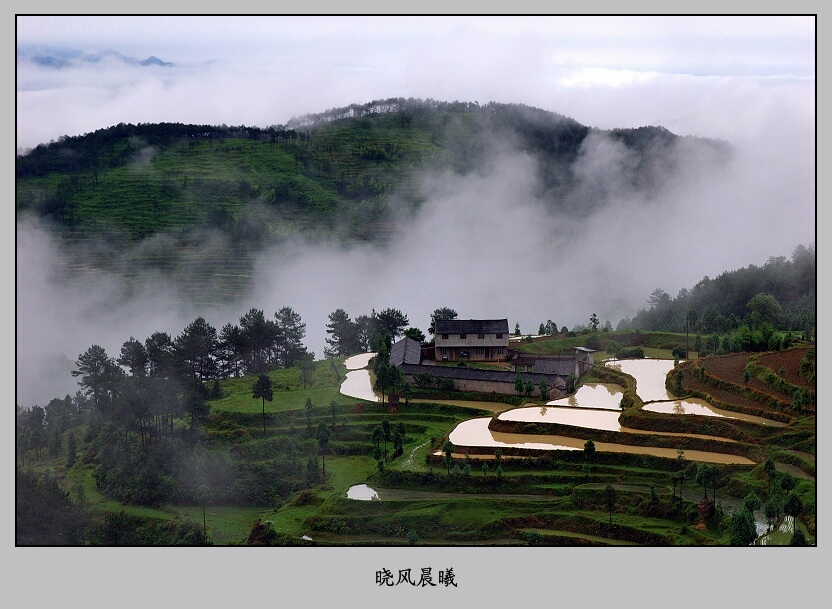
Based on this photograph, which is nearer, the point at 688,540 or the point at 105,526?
the point at 688,540

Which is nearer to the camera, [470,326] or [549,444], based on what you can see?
[549,444]

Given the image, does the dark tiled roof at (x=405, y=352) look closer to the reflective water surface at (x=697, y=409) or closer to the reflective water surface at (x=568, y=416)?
the reflective water surface at (x=568, y=416)

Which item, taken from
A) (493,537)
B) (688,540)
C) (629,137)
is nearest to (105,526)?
(493,537)

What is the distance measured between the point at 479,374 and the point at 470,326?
344 centimetres

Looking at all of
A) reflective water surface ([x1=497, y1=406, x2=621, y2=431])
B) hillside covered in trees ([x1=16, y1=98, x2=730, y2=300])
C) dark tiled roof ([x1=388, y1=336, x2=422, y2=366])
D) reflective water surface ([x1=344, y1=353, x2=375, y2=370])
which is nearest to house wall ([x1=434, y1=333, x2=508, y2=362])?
dark tiled roof ([x1=388, y1=336, x2=422, y2=366])

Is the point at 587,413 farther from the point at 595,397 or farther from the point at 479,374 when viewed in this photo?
the point at 479,374

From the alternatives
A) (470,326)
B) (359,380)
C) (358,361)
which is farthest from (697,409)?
(358,361)

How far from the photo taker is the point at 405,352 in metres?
26.0

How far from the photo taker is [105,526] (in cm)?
1812

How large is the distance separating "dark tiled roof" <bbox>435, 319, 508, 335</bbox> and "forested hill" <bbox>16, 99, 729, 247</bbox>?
10.8 meters

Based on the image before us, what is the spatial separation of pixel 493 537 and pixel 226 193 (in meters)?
23.8

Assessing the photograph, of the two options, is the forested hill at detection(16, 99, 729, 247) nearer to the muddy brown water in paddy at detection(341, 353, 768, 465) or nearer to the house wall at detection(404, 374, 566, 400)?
the muddy brown water in paddy at detection(341, 353, 768, 465)

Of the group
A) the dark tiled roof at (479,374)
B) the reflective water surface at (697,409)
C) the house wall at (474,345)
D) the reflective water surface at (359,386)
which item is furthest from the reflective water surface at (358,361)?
the reflective water surface at (697,409)

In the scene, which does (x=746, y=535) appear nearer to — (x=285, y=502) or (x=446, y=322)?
(x=285, y=502)
